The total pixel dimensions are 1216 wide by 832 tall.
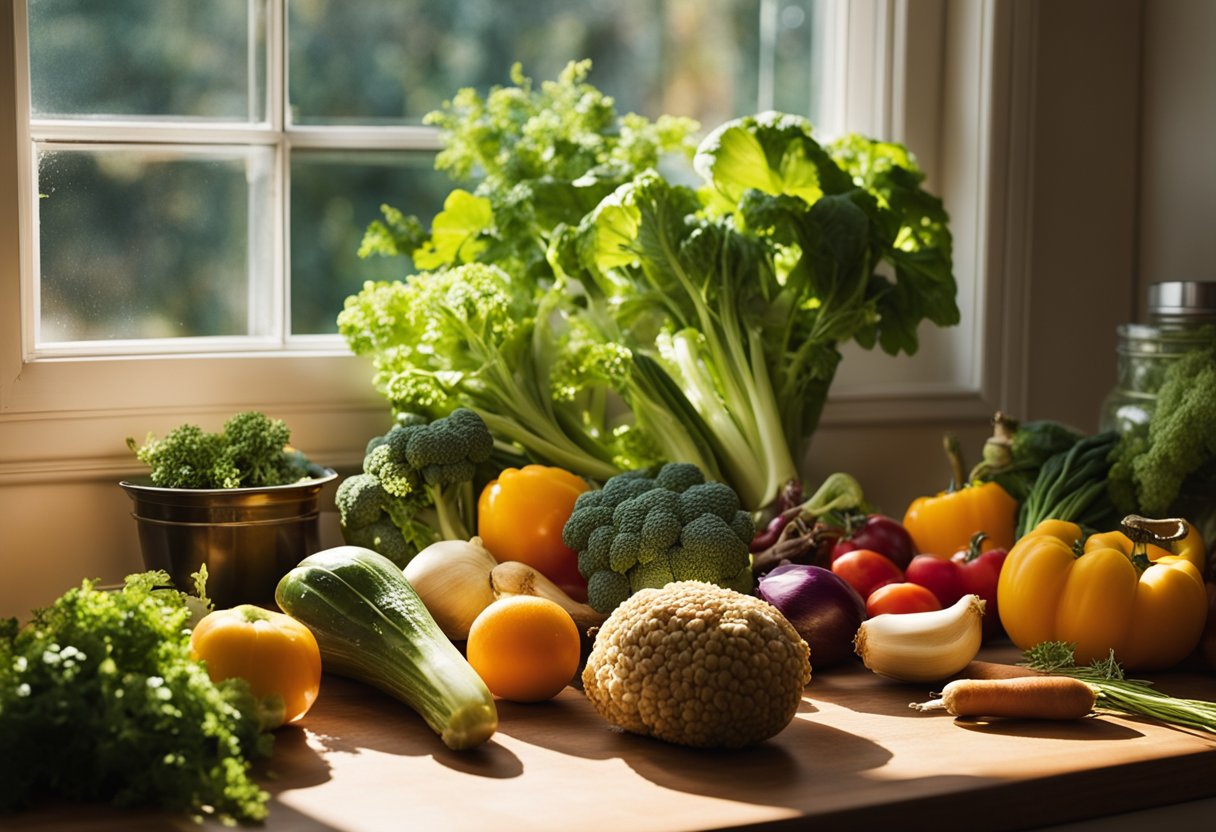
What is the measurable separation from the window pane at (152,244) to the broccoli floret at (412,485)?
1.21 ft

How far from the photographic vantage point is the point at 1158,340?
1.73 meters

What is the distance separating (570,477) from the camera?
168cm

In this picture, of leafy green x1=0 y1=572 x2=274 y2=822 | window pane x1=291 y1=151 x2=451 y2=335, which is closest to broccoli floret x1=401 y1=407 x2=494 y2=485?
window pane x1=291 y1=151 x2=451 y2=335

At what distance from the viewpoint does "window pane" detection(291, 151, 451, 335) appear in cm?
191

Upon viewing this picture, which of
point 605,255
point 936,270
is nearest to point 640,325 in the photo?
point 605,255

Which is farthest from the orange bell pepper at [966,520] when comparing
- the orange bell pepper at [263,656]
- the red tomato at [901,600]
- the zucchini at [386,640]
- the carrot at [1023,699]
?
the orange bell pepper at [263,656]

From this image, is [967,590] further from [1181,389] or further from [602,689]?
[602,689]

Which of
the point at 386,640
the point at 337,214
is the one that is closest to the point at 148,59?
the point at 337,214

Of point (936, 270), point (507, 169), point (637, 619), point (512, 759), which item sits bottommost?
point (512, 759)

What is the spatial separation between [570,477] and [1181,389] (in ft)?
2.51

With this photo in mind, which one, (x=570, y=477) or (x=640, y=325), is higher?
(x=640, y=325)

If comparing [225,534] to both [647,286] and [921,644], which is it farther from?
[921,644]

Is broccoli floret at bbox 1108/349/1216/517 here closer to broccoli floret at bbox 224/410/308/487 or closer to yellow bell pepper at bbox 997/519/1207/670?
yellow bell pepper at bbox 997/519/1207/670

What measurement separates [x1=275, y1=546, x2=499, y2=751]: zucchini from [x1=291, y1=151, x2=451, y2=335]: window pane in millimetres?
639
